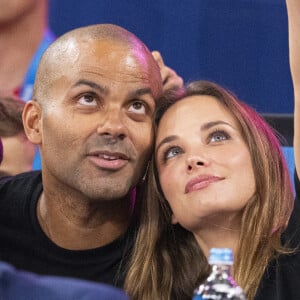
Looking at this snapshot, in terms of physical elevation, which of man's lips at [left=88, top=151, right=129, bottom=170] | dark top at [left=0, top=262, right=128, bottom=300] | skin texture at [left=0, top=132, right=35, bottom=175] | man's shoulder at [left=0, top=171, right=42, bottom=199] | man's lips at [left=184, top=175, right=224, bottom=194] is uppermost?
skin texture at [left=0, top=132, right=35, bottom=175]

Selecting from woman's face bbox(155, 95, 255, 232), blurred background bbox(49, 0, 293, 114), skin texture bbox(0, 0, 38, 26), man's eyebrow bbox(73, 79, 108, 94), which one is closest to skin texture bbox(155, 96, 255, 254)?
woman's face bbox(155, 95, 255, 232)

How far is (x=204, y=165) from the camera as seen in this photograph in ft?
4.03

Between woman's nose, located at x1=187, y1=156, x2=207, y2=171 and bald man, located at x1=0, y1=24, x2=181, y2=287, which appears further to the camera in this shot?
bald man, located at x1=0, y1=24, x2=181, y2=287

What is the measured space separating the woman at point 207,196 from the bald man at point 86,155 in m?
0.06

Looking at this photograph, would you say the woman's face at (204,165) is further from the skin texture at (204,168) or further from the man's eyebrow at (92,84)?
the man's eyebrow at (92,84)

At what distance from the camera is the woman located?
4.02 ft

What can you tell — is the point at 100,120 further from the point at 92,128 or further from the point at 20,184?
the point at 20,184

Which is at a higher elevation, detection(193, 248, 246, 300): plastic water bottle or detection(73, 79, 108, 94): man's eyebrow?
detection(73, 79, 108, 94): man's eyebrow

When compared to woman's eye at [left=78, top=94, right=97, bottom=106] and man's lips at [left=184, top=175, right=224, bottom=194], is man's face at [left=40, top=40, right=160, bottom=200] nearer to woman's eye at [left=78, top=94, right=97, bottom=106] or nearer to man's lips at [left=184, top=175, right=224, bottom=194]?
woman's eye at [left=78, top=94, right=97, bottom=106]

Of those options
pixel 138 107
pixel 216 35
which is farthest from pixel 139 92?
pixel 216 35

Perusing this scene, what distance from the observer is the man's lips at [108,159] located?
52.7 inches

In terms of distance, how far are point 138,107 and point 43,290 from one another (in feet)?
2.80

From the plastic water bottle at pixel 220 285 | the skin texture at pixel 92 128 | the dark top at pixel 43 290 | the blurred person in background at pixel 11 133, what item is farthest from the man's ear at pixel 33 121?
the dark top at pixel 43 290

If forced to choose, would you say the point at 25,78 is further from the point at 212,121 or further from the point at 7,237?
the point at 212,121
